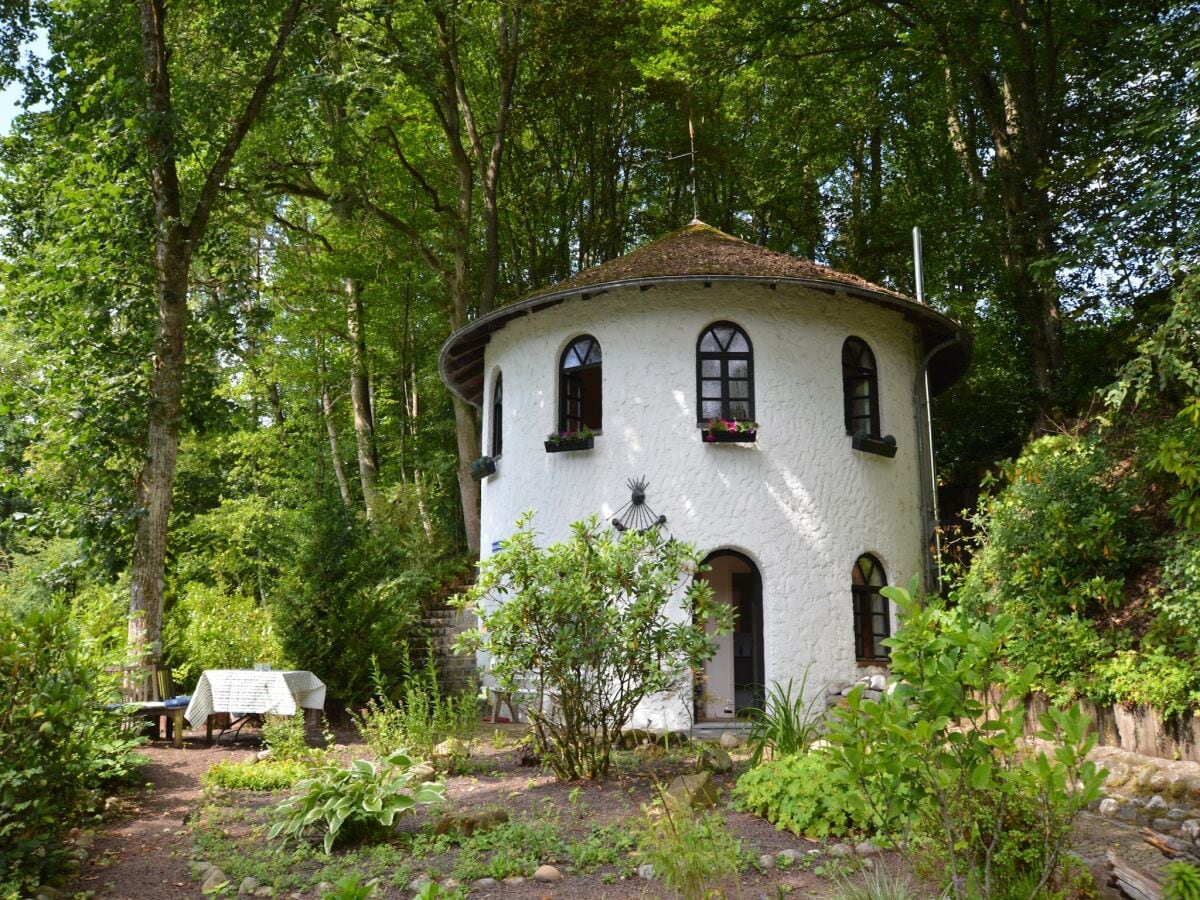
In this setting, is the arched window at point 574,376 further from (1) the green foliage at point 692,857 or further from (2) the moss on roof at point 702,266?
(1) the green foliage at point 692,857

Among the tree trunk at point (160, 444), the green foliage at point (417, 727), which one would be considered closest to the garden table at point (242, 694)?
the green foliage at point (417, 727)

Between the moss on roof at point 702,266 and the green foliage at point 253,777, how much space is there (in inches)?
275

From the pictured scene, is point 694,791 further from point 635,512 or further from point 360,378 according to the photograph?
point 360,378

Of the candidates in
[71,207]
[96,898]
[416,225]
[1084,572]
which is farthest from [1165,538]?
[416,225]

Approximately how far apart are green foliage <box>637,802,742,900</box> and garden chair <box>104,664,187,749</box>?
638cm

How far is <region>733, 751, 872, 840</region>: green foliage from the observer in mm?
5797

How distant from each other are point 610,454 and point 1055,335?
26.6ft

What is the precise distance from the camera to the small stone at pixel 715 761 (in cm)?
786

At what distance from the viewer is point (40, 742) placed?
5488 mm

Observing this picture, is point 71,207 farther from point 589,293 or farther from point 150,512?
point 589,293

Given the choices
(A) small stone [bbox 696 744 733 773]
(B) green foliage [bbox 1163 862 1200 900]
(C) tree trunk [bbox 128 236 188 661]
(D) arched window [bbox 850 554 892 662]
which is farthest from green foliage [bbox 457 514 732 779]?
(C) tree trunk [bbox 128 236 188 661]

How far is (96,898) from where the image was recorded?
16.8 feet

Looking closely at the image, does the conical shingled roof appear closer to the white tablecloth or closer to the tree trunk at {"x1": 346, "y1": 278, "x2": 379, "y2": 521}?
the white tablecloth

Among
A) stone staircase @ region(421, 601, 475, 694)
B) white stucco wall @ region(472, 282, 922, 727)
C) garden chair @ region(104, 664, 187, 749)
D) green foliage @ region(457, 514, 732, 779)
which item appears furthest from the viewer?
stone staircase @ region(421, 601, 475, 694)
